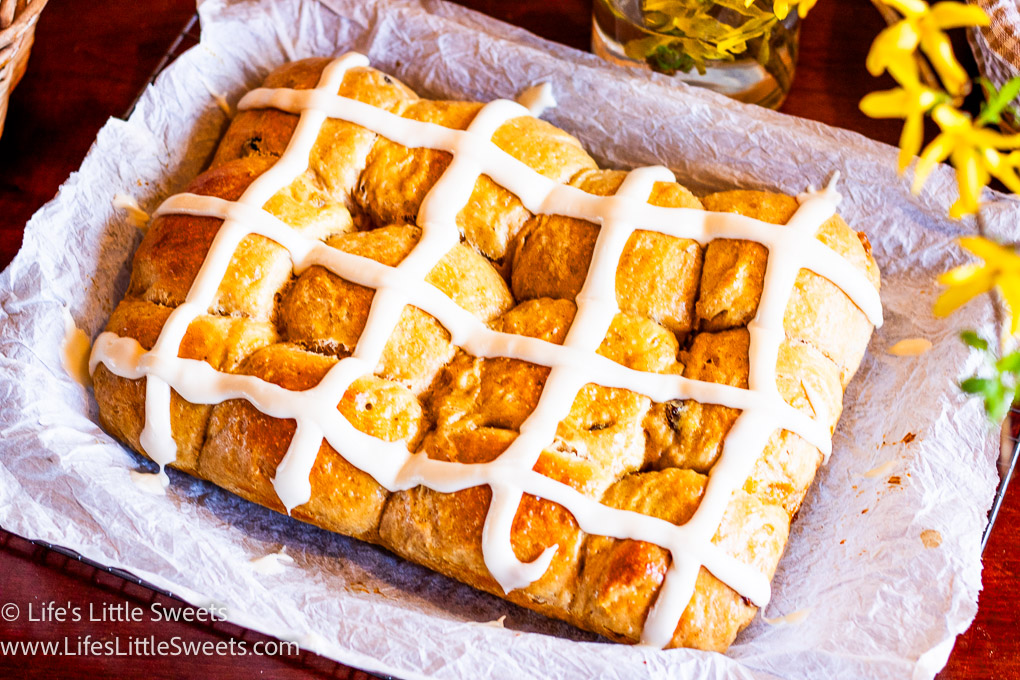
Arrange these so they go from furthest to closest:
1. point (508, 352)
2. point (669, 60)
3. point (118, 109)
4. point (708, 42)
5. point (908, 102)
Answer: point (118, 109), point (669, 60), point (708, 42), point (508, 352), point (908, 102)

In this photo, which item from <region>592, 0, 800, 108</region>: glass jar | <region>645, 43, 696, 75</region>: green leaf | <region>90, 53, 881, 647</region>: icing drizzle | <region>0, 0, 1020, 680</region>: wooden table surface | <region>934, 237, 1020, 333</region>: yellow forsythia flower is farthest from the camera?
<region>645, 43, 696, 75</region>: green leaf

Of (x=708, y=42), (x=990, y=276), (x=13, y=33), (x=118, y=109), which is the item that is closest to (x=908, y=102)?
(x=990, y=276)

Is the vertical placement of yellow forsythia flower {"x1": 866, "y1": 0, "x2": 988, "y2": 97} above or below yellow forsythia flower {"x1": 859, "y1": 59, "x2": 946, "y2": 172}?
above

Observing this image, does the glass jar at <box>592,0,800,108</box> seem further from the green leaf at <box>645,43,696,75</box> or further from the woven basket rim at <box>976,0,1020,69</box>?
the woven basket rim at <box>976,0,1020,69</box>

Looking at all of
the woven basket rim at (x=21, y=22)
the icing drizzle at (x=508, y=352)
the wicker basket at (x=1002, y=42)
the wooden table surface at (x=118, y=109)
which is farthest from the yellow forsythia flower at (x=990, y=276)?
the woven basket rim at (x=21, y=22)

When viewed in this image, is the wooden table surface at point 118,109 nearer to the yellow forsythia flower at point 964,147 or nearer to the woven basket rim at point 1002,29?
the woven basket rim at point 1002,29

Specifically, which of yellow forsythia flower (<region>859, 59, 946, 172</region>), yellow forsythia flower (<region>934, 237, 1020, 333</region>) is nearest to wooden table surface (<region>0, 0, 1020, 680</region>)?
yellow forsythia flower (<region>934, 237, 1020, 333</region>)

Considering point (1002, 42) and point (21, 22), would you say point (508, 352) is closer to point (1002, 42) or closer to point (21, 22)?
point (21, 22)

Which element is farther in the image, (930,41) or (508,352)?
(508,352)
